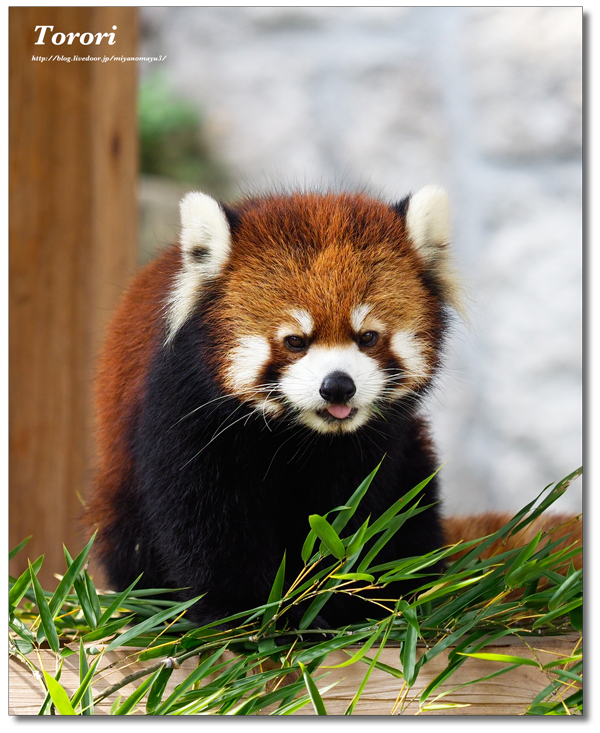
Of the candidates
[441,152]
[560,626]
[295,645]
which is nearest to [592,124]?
[560,626]

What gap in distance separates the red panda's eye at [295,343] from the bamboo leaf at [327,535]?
0.90ft

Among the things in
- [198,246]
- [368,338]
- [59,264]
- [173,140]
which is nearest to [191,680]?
[368,338]

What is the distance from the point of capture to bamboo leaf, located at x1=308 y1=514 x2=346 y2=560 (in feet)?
3.84

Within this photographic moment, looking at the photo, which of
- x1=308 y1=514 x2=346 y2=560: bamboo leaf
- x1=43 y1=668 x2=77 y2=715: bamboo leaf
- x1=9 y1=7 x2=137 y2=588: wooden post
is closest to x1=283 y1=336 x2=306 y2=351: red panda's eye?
x1=308 y1=514 x2=346 y2=560: bamboo leaf

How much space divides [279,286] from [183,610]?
0.59 metres

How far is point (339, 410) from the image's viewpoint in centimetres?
122

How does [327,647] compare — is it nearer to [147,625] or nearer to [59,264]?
[147,625]

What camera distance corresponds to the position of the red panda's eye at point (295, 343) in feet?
4.07

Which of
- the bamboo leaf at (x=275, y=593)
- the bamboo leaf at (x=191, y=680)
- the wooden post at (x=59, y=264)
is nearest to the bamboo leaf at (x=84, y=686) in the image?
the bamboo leaf at (x=191, y=680)

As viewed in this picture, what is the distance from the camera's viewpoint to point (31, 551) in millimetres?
2174

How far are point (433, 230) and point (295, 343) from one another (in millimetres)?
368

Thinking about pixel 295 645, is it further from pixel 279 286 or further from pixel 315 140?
pixel 315 140

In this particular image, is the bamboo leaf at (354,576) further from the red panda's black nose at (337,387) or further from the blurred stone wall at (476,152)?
the blurred stone wall at (476,152)

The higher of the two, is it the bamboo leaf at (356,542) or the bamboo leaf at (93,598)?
the bamboo leaf at (356,542)
